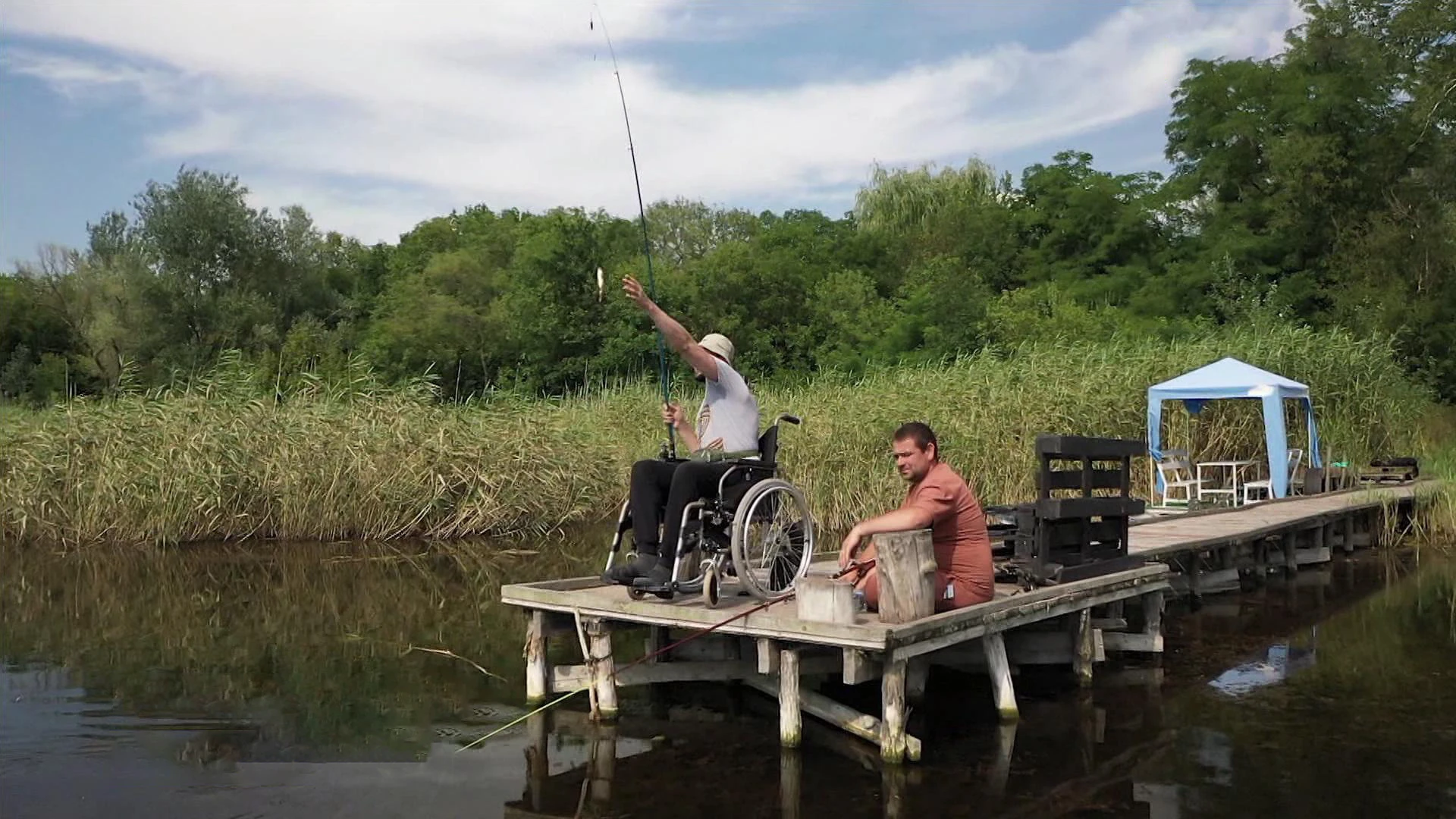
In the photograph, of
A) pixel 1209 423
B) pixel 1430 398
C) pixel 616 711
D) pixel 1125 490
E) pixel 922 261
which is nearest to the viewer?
pixel 616 711

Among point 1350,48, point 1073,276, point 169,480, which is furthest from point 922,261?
point 169,480

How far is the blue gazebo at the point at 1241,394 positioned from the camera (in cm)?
1295

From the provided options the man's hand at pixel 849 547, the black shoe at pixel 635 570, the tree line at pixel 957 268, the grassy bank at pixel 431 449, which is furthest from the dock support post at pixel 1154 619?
the tree line at pixel 957 268

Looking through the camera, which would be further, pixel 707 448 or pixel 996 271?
pixel 996 271

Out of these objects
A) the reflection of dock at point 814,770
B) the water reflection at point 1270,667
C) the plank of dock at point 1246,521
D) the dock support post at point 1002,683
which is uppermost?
the plank of dock at point 1246,521

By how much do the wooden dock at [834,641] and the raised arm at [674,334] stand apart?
1206mm

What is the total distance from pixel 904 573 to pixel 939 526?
1.64 feet

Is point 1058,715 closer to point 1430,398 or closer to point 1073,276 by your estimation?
point 1430,398

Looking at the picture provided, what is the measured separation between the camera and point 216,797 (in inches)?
208

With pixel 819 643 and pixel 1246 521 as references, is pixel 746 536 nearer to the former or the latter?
pixel 819 643

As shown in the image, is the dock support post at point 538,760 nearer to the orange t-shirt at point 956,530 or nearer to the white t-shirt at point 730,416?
the white t-shirt at point 730,416

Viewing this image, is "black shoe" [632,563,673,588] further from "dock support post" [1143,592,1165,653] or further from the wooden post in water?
"dock support post" [1143,592,1165,653]

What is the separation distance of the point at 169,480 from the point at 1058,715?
35.9 feet

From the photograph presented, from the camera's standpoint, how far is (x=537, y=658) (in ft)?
22.0
